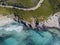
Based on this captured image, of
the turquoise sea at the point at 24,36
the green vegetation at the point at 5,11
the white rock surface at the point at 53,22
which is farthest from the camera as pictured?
the green vegetation at the point at 5,11

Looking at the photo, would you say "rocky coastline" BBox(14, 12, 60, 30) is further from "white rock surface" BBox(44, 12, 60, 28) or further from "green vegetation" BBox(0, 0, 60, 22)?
"green vegetation" BBox(0, 0, 60, 22)

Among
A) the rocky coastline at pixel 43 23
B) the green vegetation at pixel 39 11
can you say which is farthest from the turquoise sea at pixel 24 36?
the green vegetation at pixel 39 11

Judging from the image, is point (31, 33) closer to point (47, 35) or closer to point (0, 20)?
point (47, 35)

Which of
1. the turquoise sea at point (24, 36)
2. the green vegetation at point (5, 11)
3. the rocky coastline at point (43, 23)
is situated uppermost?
the green vegetation at point (5, 11)

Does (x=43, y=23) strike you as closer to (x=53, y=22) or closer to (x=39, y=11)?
(x=53, y=22)

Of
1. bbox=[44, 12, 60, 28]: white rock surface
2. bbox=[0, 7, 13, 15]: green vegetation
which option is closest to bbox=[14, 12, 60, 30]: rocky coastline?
bbox=[44, 12, 60, 28]: white rock surface

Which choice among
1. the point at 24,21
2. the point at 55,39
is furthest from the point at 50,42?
the point at 24,21

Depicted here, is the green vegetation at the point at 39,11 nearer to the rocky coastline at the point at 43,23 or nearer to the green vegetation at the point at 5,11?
the green vegetation at the point at 5,11

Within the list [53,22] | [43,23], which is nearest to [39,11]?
[43,23]
